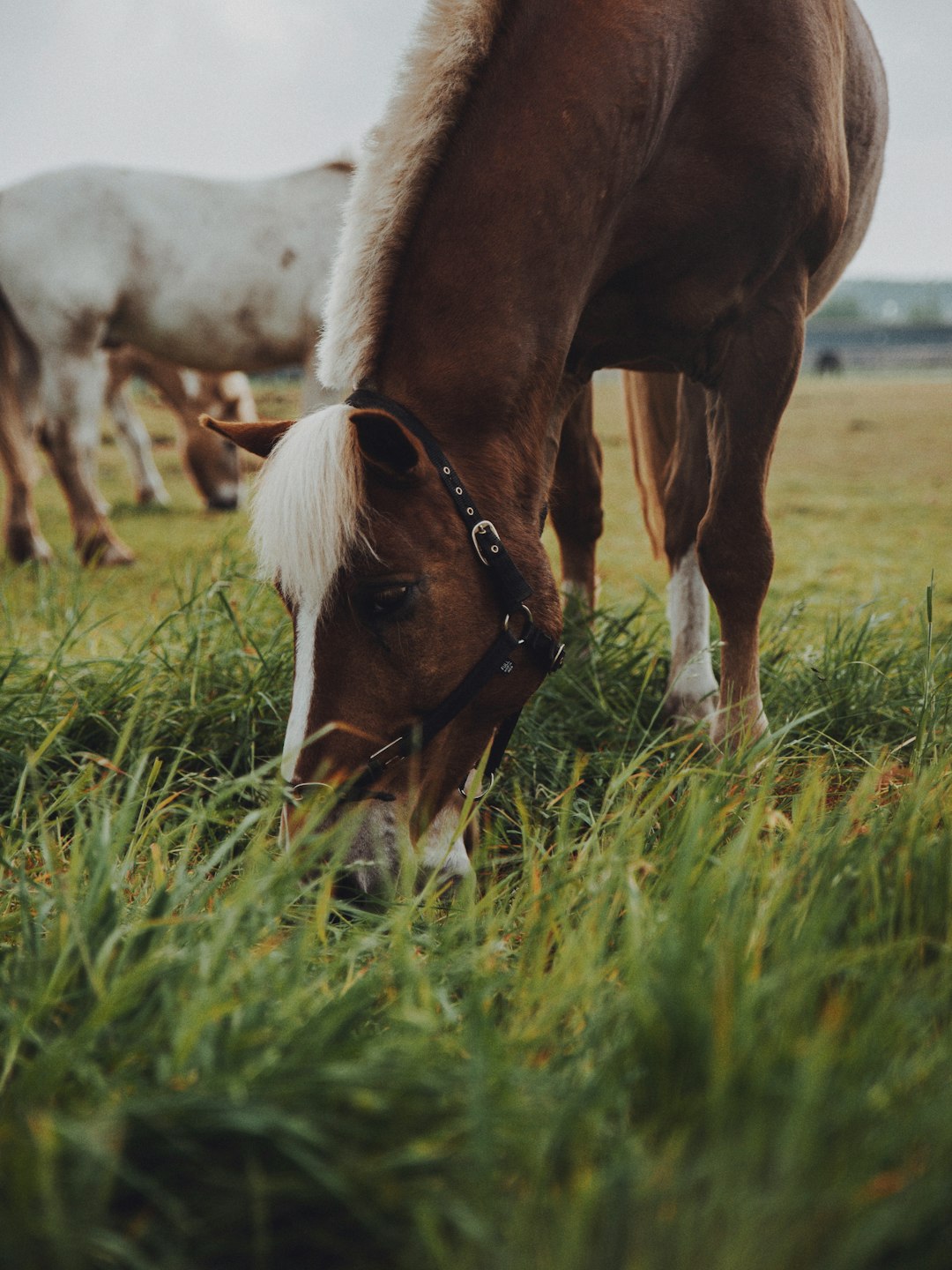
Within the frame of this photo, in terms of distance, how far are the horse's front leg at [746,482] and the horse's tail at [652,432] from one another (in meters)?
0.97

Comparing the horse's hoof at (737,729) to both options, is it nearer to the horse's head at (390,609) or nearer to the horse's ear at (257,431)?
the horse's head at (390,609)

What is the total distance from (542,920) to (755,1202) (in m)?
0.56

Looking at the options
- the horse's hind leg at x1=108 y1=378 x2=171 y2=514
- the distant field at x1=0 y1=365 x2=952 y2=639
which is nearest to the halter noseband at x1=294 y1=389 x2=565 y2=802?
the distant field at x1=0 y1=365 x2=952 y2=639

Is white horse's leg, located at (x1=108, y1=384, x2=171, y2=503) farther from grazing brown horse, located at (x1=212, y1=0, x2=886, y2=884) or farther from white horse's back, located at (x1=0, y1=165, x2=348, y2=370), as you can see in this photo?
grazing brown horse, located at (x1=212, y1=0, x2=886, y2=884)

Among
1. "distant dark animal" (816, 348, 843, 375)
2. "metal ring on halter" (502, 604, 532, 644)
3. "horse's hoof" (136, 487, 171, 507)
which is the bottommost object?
"horse's hoof" (136, 487, 171, 507)

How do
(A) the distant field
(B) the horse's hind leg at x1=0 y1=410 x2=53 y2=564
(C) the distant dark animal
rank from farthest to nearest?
(C) the distant dark animal
(B) the horse's hind leg at x1=0 y1=410 x2=53 y2=564
(A) the distant field

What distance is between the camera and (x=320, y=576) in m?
1.81

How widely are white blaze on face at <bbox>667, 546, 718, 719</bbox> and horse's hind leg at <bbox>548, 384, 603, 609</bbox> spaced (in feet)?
1.09

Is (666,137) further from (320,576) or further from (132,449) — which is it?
(132,449)

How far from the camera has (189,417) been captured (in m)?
8.70

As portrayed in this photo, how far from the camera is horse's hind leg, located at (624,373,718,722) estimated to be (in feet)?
10.1

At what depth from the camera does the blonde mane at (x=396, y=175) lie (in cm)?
201

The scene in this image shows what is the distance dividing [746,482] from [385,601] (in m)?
1.19

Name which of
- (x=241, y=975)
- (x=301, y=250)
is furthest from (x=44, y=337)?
(x=241, y=975)
